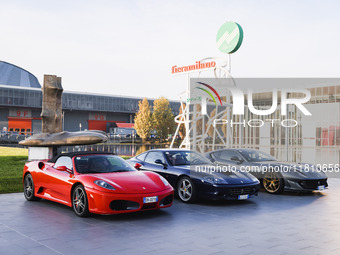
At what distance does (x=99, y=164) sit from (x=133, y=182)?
1.18 meters

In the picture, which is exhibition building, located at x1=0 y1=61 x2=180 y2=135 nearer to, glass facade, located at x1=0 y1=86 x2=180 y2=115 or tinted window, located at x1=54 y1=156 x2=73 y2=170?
glass facade, located at x1=0 y1=86 x2=180 y2=115

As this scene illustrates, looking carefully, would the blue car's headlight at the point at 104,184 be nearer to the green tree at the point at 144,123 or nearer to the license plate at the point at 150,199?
the license plate at the point at 150,199

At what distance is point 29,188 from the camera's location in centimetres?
907

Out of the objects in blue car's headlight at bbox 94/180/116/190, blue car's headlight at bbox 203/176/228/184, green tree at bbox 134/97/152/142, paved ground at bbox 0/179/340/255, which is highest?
green tree at bbox 134/97/152/142

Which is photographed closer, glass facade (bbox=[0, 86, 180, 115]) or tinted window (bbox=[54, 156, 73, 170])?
tinted window (bbox=[54, 156, 73, 170])

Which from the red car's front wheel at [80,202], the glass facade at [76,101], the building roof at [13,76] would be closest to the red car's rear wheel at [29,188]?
the red car's front wheel at [80,202]

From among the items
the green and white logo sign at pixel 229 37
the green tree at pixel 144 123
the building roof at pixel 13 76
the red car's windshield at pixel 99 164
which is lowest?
the red car's windshield at pixel 99 164

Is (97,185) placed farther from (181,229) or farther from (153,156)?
(153,156)

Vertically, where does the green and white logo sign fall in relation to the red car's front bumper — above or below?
above

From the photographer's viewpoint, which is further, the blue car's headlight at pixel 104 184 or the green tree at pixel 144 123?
the green tree at pixel 144 123

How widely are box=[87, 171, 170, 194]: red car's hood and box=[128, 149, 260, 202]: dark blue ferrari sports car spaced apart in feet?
2.83

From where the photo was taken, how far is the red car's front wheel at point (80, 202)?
712 cm

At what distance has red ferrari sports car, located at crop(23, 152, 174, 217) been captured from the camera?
22.8 ft

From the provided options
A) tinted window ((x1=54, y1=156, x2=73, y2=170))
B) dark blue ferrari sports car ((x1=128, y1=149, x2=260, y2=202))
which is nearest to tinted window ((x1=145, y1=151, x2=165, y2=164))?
dark blue ferrari sports car ((x1=128, y1=149, x2=260, y2=202))
